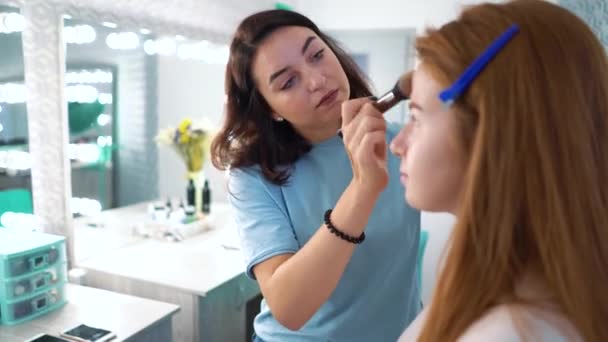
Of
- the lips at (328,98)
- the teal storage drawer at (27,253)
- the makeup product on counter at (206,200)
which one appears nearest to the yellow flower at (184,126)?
the makeup product on counter at (206,200)

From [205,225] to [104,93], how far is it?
2.26 ft

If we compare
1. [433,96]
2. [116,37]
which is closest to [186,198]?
[116,37]

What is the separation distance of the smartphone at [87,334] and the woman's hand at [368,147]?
78 cm

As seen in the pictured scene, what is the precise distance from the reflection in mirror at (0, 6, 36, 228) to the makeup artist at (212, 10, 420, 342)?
2.74 ft

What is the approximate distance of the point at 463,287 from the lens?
1.62ft

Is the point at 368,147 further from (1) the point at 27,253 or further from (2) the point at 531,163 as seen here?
(1) the point at 27,253

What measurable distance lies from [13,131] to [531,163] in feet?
4.91

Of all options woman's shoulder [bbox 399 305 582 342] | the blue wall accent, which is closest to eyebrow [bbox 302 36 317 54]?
woman's shoulder [bbox 399 305 582 342]

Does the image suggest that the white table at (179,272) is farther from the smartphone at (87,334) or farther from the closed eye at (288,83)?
the closed eye at (288,83)

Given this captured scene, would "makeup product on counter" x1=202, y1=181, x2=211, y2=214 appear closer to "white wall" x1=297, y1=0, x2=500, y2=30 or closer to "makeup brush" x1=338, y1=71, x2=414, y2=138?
"white wall" x1=297, y1=0, x2=500, y2=30

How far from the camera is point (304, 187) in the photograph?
913mm

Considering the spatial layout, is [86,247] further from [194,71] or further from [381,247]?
[381,247]

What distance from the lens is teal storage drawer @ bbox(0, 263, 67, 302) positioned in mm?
1215

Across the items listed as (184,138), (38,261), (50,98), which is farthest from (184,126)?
(38,261)
